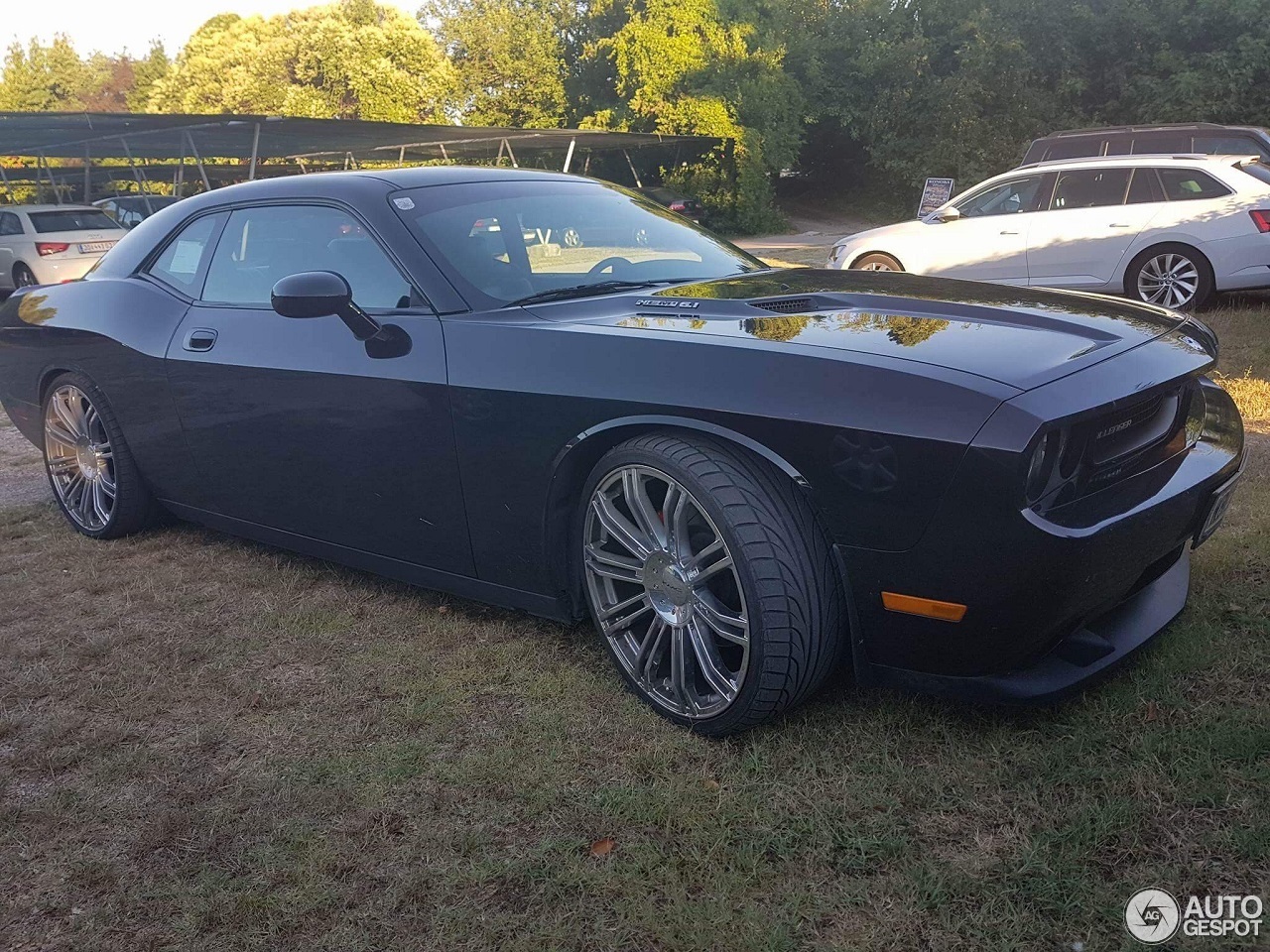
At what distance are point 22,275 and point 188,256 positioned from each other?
12.0 m

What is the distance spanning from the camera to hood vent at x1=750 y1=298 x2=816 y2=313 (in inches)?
113

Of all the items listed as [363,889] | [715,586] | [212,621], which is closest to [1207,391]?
[715,586]

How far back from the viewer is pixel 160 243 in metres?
4.27

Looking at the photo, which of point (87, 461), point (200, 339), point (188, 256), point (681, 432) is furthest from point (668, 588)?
point (87, 461)

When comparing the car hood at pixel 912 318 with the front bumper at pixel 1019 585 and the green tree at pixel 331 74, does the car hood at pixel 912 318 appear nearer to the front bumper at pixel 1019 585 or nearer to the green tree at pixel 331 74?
the front bumper at pixel 1019 585

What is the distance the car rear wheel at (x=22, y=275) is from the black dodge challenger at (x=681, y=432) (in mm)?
11674

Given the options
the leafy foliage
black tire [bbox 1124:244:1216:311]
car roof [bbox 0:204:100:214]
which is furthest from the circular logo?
the leafy foliage

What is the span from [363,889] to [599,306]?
5.42ft

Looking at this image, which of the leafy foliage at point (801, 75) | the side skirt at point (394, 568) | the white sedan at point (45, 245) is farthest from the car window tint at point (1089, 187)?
the leafy foliage at point (801, 75)

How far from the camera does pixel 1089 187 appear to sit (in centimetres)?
934

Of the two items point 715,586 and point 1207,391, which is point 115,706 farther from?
point 1207,391

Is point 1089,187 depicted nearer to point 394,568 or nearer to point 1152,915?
point 394,568

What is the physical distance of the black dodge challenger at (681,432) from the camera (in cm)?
226

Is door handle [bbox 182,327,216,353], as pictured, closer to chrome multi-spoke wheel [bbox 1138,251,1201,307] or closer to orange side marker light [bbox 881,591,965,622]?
orange side marker light [bbox 881,591,965,622]
